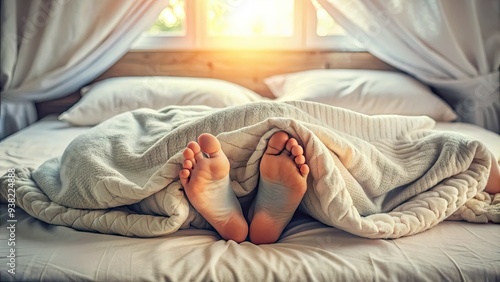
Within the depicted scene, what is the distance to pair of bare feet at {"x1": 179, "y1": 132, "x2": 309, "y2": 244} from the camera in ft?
3.96

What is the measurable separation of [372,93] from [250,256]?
1391mm

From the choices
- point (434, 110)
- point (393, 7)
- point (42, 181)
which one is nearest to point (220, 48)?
point (393, 7)

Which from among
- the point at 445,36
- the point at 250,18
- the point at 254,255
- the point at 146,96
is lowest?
the point at 254,255

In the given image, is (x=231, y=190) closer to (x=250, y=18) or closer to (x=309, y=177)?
(x=309, y=177)

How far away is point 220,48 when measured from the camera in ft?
8.97

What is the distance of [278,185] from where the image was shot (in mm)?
1231

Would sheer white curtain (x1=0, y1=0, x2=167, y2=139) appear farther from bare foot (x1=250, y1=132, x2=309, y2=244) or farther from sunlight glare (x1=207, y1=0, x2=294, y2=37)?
bare foot (x1=250, y1=132, x2=309, y2=244)

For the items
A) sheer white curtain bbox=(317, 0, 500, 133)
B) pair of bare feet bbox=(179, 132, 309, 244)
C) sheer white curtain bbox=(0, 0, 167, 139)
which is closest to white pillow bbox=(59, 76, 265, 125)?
sheer white curtain bbox=(0, 0, 167, 139)

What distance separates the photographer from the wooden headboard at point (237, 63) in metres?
2.73

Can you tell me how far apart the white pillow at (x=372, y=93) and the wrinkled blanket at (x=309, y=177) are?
0.82 meters

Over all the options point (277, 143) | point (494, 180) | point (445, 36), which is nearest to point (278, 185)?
point (277, 143)

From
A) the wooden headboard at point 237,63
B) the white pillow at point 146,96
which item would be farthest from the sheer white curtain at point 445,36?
the white pillow at point 146,96

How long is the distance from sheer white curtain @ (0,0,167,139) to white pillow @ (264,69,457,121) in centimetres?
78

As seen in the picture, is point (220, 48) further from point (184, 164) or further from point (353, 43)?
point (184, 164)
